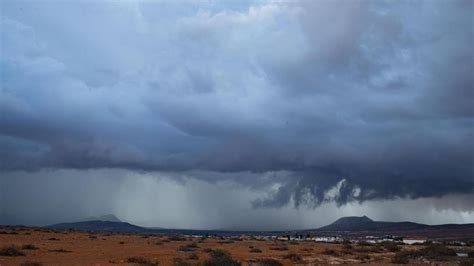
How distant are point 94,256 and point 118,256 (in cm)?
199

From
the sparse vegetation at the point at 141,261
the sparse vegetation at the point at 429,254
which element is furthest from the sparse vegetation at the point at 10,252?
the sparse vegetation at the point at 429,254

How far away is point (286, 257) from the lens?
47969mm

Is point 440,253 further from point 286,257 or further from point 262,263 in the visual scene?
point 262,263

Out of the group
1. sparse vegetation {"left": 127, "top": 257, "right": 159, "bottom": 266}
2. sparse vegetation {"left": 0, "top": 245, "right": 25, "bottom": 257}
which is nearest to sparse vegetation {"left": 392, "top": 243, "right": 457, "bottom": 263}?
sparse vegetation {"left": 127, "top": 257, "right": 159, "bottom": 266}

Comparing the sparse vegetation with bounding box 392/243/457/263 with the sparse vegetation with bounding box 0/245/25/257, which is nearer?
the sparse vegetation with bounding box 0/245/25/257

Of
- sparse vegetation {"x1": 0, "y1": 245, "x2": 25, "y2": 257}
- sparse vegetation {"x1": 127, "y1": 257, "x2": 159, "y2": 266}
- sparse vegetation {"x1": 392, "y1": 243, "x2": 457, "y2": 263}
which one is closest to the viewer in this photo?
sparse vegetation {"x1": 127, "y1": 257, "x2": 159, "y2": 266}

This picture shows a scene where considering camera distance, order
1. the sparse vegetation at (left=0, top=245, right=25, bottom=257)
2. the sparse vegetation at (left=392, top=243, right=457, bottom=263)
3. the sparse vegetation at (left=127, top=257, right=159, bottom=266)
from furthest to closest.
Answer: the sparse vegetation at (left=392, top=243, right=457, bottom=263)
the sparse vegetation at (left=0, top=245, right=25, bottom=257)
the sparse vegetation at (left=127, top=257, right=159, bottom=266)

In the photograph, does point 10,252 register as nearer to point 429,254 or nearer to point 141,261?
point 141,261

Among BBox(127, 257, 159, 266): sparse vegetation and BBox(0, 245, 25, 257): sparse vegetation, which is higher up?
BBox(0, 245, 25, 257): sparse vegetation

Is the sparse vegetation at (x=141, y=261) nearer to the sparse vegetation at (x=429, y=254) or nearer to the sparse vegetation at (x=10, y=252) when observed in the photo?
the sparse vegetation at (x=10, y=252)

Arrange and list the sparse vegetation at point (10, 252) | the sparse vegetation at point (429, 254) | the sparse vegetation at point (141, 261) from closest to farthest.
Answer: the sparse vegetation at point (141, 261) → the sparse vegetation at point (10, 252) → the sparse vegetation at point (429, 254)

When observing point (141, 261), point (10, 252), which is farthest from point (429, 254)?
point (10, 252)

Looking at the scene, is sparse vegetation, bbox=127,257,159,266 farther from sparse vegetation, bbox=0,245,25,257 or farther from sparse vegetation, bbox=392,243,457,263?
sparse vegetation, bbox=392,243,457,263

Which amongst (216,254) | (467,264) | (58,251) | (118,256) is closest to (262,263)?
(216,254)
